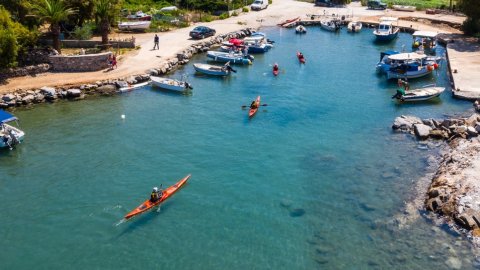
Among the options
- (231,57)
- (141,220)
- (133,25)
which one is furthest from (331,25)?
(141,220)

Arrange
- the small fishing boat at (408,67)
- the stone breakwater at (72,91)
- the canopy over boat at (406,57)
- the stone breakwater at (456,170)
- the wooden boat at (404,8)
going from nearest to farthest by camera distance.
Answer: the stone breakwater at (456,170) < the stone breakwater at (72,91) < the small fishing boat at (408,67) < the canopy over boat at (406,57) < the wooden boat at (404,8)

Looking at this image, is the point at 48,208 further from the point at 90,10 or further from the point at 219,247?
the point at 90,10

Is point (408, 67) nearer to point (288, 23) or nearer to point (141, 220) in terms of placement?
point (288, 23)

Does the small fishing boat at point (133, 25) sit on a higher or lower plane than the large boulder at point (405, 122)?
higher

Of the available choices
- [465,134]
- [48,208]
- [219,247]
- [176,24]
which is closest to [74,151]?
[48,208]

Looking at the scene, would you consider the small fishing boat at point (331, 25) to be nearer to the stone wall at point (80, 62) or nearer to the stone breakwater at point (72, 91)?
the stone breakwater at point (72, 91)

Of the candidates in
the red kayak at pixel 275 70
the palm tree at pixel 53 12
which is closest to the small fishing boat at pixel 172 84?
the red kayak at pixel 275 70

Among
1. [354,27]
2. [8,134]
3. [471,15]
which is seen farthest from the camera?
[354,27]
